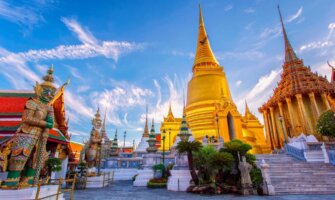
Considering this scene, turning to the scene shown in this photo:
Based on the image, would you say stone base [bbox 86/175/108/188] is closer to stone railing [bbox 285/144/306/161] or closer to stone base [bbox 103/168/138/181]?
stone base [bbox 103/168/138/181]

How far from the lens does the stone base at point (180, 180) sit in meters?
10.4

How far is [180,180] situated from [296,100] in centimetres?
2034

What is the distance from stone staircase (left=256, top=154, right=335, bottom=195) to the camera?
8.69 meters

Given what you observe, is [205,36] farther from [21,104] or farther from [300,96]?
[21,104]

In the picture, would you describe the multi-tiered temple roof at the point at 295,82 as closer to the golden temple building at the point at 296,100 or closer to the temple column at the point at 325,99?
the golden temple building at the point at 296,100

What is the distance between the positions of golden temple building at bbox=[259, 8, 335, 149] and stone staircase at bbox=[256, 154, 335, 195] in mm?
8270

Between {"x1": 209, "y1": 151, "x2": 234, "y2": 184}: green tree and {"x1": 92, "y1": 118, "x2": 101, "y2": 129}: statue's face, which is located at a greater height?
{"x1": 92, "y1": 118, "x2": 101, "y2": 129}: statue's face

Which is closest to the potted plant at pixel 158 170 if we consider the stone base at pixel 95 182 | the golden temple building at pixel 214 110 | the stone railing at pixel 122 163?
the stone base at pixel 95 182

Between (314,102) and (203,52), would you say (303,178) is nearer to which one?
(314,102)

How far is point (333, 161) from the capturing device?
11961 mm

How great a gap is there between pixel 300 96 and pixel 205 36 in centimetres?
1931

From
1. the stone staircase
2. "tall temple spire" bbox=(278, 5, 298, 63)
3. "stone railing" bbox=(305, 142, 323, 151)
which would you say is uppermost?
"tall temple spire" bbox=(278, 5, 298, 63)

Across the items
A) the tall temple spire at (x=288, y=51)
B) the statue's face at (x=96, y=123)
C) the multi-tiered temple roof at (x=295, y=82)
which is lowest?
the statue's face at (x=96, y=123)

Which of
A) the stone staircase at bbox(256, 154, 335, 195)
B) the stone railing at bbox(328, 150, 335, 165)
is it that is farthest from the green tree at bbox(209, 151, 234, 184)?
the stone railing at bbox(328, 150, 335, 165)
